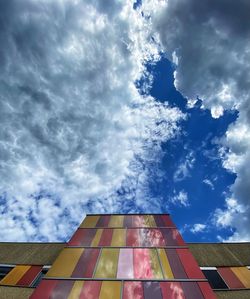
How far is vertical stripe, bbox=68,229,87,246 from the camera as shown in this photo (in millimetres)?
13771

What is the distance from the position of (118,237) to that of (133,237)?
993mm

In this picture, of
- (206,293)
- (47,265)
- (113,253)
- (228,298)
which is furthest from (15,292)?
(228,298)

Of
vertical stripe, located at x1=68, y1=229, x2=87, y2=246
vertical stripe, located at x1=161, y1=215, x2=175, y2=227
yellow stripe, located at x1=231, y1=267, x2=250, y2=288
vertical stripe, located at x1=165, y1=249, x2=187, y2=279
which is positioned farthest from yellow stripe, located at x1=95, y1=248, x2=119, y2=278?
yellow stripe, located at x1=231, y1=267, x2=250, y2=288

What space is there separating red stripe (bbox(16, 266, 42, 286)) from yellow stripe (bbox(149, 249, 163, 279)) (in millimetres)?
7894

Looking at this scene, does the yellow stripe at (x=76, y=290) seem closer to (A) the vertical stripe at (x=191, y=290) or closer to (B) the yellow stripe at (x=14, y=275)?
(A) the vertical stripe at (x=191, y=290)

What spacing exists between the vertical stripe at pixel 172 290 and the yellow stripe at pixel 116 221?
6.92 m

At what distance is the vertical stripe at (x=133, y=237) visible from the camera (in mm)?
13405

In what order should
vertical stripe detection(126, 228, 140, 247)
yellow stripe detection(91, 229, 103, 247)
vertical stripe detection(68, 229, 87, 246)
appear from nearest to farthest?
vertical stripe detection(126, 228, 140, 247) < yellow stripe detection(91, 229, 103, 247) < vertical stripe detection(68, 229, 87, 246)

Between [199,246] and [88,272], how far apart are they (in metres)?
10.2

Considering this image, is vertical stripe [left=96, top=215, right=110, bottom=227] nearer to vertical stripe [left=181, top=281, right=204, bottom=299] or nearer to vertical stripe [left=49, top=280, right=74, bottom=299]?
vertical stripe [left=49, top=280, right=74, bottom=299]

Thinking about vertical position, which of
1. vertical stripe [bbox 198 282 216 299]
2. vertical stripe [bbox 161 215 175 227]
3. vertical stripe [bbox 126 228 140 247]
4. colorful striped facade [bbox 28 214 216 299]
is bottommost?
vertical stripe [bbox 198 282 216 299]

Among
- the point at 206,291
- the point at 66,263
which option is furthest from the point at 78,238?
the point at 206,291

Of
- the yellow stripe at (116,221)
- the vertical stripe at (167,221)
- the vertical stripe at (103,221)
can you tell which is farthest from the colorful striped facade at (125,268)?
the vertical stripe at (103,221)

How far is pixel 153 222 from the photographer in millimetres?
16859
